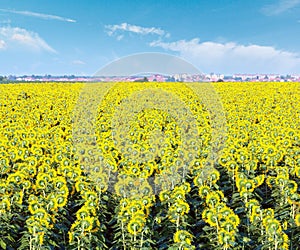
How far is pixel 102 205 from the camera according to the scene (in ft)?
16.1

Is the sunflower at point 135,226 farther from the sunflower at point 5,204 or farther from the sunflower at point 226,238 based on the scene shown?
the sunflower at point 5,204

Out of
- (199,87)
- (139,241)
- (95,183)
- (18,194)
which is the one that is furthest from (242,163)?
(199,87)

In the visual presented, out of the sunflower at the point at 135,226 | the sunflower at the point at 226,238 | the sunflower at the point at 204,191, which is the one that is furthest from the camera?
the sunflower at the point at 204,191

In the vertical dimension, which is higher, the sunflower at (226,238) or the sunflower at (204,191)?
the sunflower at (204,191)

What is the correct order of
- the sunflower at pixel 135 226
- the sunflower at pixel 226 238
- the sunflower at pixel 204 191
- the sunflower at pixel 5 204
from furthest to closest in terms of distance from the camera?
the sunflower at pixel 204 191 → the sunflower at pixel 5 204 → the sunflower at pixel 135 226 → the sunflower at pixel 226 238

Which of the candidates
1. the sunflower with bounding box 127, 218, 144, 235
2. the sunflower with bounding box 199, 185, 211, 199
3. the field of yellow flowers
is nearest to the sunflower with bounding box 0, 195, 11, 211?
the field of yellow flowers

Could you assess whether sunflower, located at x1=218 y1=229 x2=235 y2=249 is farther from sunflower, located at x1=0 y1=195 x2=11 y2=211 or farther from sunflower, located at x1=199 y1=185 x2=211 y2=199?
sunflower, located at x1=0 y1=195 x2=11 y2=211

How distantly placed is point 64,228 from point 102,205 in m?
0.60

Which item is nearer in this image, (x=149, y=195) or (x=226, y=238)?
(x=226, y=238)

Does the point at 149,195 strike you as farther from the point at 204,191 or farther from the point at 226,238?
the point at 226,238

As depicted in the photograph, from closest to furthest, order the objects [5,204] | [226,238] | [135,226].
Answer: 1. [226,238]
2. [135,226]
3. [5,204]

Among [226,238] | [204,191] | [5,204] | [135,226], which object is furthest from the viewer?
[204,191]

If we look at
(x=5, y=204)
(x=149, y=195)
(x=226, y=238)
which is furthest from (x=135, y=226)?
(x=5, y=204)

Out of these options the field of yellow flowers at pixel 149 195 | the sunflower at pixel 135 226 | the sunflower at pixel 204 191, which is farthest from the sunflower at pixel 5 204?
the sunflower at pixel 204 191
